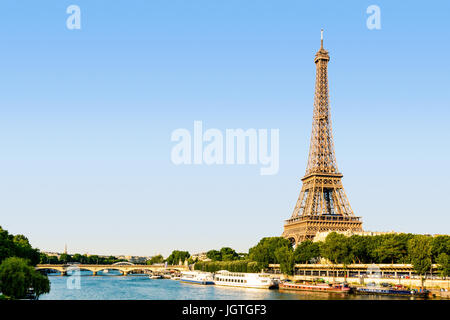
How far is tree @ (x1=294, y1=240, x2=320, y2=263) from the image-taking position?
93.6m

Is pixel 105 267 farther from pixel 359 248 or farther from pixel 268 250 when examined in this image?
pixel 359 248

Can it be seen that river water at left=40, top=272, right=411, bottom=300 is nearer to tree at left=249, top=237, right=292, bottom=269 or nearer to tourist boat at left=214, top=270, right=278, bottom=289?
tourist boat at left=214, top=270, right=278, bottom=289

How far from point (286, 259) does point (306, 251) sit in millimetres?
4949

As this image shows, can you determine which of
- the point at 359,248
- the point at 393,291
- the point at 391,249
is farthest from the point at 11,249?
the point at 391,249

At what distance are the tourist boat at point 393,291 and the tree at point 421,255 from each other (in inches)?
145

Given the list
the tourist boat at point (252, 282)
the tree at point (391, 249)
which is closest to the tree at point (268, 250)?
the tourist boat at point (252, 282)

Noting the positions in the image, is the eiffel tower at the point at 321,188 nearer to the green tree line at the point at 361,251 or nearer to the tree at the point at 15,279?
the green tree line at the point at 361,251

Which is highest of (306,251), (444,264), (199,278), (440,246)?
(440,246)

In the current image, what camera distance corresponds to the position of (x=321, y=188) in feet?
350

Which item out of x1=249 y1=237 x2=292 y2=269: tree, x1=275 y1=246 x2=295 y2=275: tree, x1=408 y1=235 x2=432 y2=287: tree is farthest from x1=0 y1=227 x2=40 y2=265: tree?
x1=408 y1=235 x2=432 y2=287: tree

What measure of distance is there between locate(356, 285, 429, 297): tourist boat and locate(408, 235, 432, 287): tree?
12.1 ft

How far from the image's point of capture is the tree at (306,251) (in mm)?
93562
